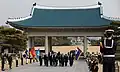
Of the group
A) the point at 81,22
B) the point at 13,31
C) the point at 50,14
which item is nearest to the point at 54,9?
the point at 50,14

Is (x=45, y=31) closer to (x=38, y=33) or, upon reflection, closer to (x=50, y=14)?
(x=38, y=33)

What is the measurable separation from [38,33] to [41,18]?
441 centimetres

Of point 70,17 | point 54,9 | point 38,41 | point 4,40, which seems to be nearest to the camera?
point 4,40

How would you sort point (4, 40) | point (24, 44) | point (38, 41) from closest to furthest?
point (4, 40) < point (24, 44) < point (38, 41)

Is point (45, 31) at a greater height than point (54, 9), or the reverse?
point (54, 9)

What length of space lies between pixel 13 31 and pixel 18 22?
13.6 feet

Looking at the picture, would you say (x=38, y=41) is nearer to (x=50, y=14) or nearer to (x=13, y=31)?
(x=50, y=14)

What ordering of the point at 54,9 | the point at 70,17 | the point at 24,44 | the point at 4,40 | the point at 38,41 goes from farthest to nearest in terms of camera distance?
1. the point at 38,41
2. the point at 54,9
3. the point at 70,17
4. the point at 24,44
5. the point at 4,40

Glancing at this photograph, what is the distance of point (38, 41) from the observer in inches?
3378

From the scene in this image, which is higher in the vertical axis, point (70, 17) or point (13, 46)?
point (70, 17)

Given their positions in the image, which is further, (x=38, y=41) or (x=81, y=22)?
(x=38, y=41)

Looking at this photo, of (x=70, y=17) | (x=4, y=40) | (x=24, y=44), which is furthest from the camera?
(x=70, y=17)

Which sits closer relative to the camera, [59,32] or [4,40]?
[4,40]

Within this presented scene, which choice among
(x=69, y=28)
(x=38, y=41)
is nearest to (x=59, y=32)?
(x=69, y=28)
